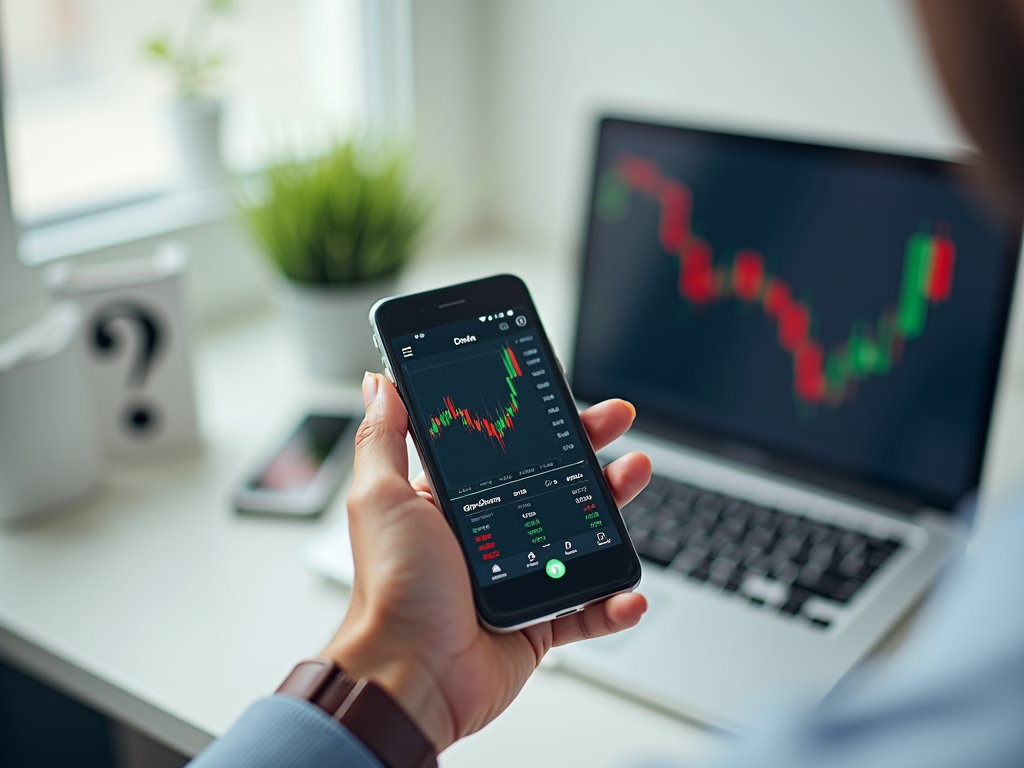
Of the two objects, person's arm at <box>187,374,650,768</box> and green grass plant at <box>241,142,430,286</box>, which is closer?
person's arm at <box>187,374,650,768</box>

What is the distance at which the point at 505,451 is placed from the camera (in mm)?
666

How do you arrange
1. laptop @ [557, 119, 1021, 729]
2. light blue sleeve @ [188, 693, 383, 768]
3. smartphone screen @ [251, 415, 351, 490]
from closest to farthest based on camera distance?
1. light blue sleeve @ [188, 693, 383, 768]
2. laptop @ [557, 119, 1021, 729]
3. smartphone screen @ [251, 415, 351, 490]

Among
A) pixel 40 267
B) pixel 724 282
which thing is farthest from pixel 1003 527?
pixel 40 267

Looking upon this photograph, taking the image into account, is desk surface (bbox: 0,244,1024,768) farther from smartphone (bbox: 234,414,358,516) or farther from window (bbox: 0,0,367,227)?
window (bbox: 0,0,367,227)

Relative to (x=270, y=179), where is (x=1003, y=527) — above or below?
above

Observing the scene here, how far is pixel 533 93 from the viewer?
158cm

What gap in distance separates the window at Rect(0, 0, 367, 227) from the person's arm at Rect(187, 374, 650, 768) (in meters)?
0.67

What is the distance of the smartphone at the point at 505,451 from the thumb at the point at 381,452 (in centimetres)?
2

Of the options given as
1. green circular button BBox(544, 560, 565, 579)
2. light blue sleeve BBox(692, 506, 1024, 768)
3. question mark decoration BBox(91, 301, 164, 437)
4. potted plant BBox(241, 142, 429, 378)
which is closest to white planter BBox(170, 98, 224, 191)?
potted plant BBox(241, 142, 429, 378)

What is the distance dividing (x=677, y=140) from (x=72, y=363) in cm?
59

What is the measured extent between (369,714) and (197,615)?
12.7 inches

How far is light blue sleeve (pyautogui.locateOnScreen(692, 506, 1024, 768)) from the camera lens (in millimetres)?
271

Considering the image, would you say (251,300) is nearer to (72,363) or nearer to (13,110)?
(13,110)

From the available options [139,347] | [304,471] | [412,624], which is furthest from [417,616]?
[139,347]
